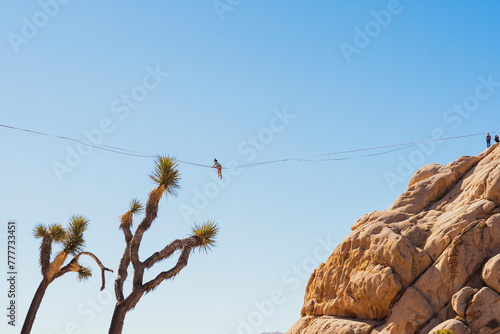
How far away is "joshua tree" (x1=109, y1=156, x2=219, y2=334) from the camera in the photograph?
18.5 meters

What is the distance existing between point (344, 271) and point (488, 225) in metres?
6.06

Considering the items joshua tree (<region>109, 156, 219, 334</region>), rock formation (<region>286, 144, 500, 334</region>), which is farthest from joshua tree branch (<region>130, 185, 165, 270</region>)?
rock formation (<region>286, 144, 500, 334</region>)

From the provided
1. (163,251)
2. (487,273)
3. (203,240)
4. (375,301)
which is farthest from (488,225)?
(163,251)

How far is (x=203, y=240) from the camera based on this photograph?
21000 millimetres

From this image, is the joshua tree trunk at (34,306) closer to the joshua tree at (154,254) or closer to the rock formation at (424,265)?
the joshua tree at (154,254)

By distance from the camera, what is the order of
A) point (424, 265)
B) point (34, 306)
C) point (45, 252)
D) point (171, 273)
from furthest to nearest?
point (45, 252), point (34, 306), point (424, 265), point (171, 273)

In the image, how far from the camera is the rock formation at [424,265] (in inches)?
758

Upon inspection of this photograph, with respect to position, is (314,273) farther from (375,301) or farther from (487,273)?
(487,273)

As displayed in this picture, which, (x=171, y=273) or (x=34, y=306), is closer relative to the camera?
(x=171, y=273)

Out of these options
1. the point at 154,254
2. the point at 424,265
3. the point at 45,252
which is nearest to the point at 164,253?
the point at 154,254

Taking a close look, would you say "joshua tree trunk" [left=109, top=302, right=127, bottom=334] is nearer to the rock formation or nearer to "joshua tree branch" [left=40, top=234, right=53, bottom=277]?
"joshua tree branch" [left=40, top=234, right=53, bottom=277]

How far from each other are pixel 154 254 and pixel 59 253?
491 cm

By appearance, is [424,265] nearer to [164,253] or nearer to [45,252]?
[164,253]

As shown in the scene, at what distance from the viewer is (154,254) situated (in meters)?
19.4
